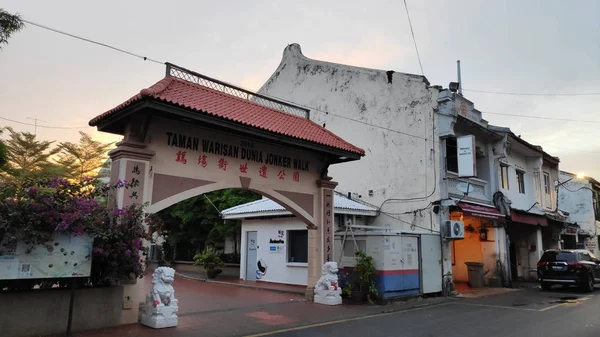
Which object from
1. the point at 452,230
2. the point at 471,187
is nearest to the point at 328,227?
the point at 452,230

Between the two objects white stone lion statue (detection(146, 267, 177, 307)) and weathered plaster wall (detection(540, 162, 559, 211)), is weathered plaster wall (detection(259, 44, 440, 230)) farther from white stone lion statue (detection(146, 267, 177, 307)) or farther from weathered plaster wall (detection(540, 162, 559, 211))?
weathered plaster wall (detection(540, 162, 559, 211))

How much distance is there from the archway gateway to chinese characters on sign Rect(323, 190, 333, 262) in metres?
0.03

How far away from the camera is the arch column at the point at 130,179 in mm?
8891

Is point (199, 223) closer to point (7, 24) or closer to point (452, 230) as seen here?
point (452, 230)

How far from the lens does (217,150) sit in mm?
10805

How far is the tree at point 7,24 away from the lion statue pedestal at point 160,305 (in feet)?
19.4

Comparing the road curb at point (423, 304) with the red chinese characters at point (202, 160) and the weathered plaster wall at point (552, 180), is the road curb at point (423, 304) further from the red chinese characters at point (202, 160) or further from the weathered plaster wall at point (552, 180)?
the weathered plaster wall at point (552, 180)

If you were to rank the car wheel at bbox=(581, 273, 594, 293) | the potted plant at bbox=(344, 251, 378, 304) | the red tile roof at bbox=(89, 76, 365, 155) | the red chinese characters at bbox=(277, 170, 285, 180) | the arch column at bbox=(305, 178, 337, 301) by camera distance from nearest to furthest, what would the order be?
the red tile roof at bbox=(89, 76, 365, 155), the red chinese characters at bbox=(277, 170, 285, 180), the potted plant at bbox=(344, 251, 378, 304), the arch column at bbox=(305, 178, 337, 301), the car wheel at bbox=(581, 273, 594, 293)

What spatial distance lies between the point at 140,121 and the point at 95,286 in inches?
136

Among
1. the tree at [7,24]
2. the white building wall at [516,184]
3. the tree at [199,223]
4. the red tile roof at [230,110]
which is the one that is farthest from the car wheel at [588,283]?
the tree at [7,24]

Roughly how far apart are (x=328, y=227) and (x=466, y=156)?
21.3 ft

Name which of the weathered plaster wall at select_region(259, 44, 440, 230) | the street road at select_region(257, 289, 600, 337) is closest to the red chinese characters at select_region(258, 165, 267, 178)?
the street road at select_region(257, 289, 600, 337)

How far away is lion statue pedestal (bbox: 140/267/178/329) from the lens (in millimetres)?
8641

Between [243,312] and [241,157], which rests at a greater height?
[241,157]
